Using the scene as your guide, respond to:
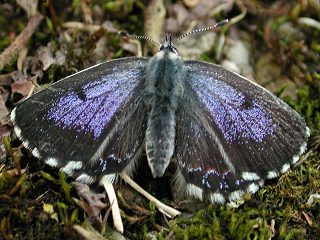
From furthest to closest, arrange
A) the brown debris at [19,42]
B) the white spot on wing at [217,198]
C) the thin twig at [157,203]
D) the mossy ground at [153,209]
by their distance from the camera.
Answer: the brown debris at [19,42] → the thin twig at [157,203] → the white spot on wing at [217,198] → the mossy ground at [153,209]

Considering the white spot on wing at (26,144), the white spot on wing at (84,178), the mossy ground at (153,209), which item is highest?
the white spot on wing at (26,144)

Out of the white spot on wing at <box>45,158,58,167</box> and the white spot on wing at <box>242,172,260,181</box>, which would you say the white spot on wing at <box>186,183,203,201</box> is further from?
the white spot on wing at <box>45,158,58,167</box>

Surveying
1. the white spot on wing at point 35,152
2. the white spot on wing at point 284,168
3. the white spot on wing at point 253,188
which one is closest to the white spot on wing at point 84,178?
the white spot on wing at point 35,152

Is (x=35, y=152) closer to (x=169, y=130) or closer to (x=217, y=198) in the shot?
(x=169, y=130)

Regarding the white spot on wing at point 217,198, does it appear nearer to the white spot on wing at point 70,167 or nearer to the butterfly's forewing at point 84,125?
the butterfly's forewing at point 84,125

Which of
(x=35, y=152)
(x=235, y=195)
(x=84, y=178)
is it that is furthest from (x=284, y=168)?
(x=35, y=152)

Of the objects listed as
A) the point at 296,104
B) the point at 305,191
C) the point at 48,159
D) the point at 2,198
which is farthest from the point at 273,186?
the point at 2,198

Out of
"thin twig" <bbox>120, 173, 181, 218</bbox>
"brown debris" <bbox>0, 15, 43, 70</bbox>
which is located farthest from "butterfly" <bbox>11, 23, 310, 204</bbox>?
"brown debris" <bbox>0, 15, 43, 70</bbox>
